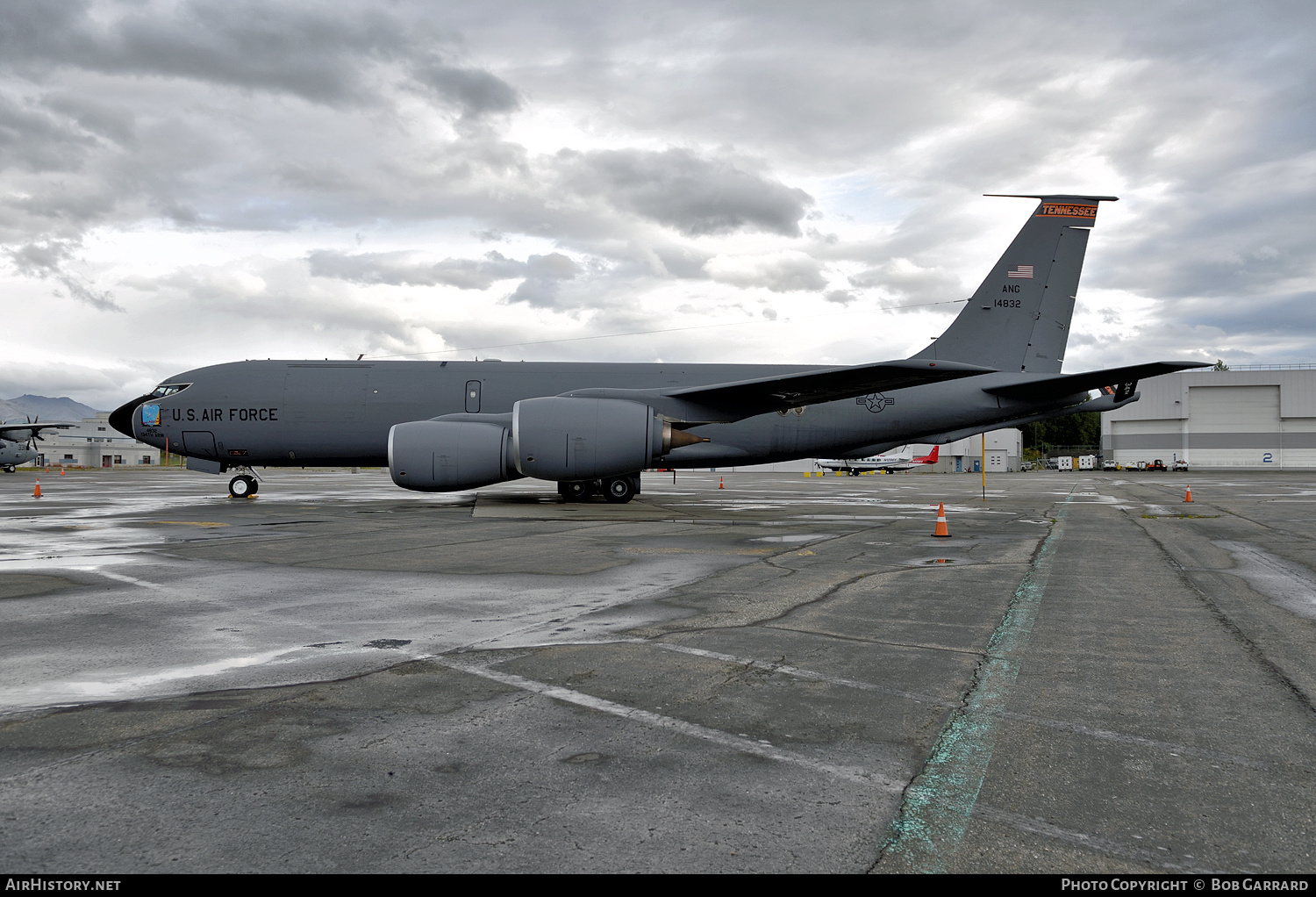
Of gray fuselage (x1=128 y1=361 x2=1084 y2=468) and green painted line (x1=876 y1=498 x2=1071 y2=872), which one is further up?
gray fuselage (x1=128 y1=361 x2=1084 y2=468)

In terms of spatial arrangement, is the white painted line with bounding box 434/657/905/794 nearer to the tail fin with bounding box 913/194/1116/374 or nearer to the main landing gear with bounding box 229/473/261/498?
the tail fin with bounding box 913/194/1116/374

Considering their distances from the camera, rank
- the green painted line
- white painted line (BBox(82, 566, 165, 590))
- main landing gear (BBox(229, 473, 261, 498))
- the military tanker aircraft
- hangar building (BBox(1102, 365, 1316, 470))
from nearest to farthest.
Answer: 1. the green painted line
2. white painted line (BBox(82, 566, 165, 590))
3. the military tanker aircraft
4. main landing gear (BBox(229, 473, 261, 498))
5. hangar building (BBox(1102, 365, 1316, 470))

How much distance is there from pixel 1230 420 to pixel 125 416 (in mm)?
91902

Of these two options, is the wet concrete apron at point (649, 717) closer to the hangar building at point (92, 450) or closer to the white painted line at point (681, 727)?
the white painted line at point (681, 727)

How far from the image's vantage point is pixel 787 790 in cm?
302

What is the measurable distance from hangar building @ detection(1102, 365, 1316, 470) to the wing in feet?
248

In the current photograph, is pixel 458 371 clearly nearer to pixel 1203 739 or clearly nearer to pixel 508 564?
pixel 508 564

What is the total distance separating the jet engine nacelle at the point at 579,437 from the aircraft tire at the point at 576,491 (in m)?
3.65

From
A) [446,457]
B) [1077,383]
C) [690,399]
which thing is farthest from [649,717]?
[1077,383]

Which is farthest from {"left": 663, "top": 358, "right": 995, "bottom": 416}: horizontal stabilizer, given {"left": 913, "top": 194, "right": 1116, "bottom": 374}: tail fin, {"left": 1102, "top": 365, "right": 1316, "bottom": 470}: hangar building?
{"left": 1102, "top": 365, "right": 1316, "bottom": 470}: hangar building

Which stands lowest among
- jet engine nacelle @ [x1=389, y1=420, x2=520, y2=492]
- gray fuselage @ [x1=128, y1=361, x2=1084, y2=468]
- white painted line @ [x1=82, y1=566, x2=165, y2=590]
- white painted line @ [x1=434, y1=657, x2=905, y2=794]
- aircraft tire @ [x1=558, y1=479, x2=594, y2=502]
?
white painted line @ [x1=434, y1=657, x2=905, y2=794]

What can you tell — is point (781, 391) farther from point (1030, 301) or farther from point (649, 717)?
point (649, 717)

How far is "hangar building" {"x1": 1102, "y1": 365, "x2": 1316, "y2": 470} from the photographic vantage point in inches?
2977

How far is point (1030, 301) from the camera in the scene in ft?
64.7
